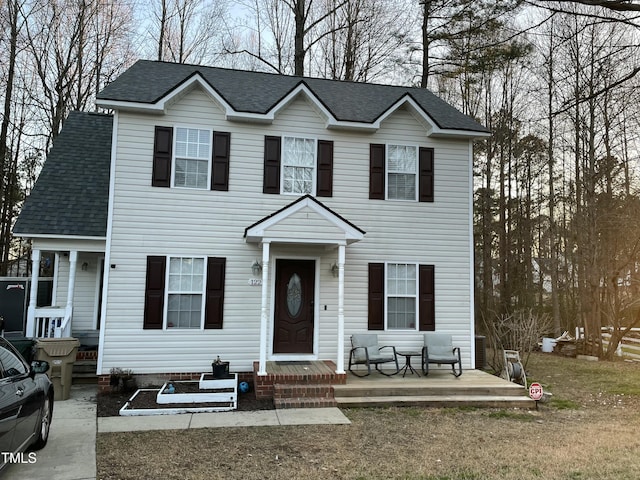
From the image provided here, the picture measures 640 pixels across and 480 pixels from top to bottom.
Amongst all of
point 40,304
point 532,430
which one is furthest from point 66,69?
point 532,430

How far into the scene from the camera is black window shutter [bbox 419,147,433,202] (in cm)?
1002

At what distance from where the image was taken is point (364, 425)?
650 cm

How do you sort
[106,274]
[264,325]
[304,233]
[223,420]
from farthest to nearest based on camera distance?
[106,274]
[304,233]
[264,325]
[223,420]

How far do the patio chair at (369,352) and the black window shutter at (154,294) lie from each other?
12.8ft

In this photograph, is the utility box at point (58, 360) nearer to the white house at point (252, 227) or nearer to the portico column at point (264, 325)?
the white house at point (252, 227)

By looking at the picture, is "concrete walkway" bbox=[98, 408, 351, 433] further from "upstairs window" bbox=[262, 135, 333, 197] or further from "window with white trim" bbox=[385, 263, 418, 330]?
"upstairs window" bbox=[262, 135, 333, 197]

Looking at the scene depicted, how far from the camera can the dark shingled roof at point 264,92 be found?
931 cm

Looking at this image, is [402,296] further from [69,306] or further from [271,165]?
[69,306]

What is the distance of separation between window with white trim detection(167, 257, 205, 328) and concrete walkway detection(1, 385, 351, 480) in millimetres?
2038

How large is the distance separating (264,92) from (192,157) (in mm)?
2456

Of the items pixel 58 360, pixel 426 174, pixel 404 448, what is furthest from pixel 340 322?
pixel 58 360

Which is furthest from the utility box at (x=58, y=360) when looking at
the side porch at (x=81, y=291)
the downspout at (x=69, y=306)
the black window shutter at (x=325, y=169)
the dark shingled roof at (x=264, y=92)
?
the black window shutter at (x=325, y=169)

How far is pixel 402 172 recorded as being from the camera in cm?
1004

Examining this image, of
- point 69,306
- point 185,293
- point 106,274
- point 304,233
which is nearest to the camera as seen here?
point 304,233
